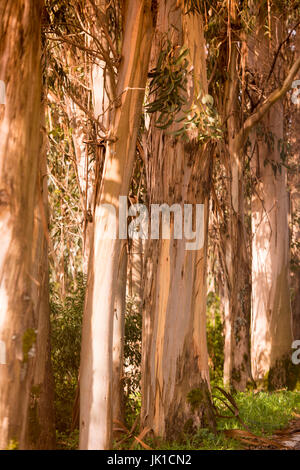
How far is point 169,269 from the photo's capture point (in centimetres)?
776

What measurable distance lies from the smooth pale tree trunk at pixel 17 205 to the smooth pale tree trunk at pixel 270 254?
8.15 metres

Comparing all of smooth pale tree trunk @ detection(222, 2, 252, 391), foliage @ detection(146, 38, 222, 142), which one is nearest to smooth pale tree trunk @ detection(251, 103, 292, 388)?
smooth pale tree trunk @ detection(222, 2, 252, 391)

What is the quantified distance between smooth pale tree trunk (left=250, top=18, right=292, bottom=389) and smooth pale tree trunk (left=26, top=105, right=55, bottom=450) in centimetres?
705

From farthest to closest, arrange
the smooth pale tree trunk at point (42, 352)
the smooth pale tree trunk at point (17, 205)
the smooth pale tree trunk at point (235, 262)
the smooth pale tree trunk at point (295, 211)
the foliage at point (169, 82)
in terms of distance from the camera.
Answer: the smooth pale tree trunk at point (295, 211) < the smooth pale tree trunk at point (235, 262) < the foliage at point (169, 82) < the smooth pale tree trunk at point (42, 352) < the smooth pale tree trunk at point (17, 205)

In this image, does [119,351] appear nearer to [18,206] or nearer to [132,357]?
[132,357]

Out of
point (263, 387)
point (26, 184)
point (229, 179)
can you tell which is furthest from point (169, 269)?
point (263, 387)

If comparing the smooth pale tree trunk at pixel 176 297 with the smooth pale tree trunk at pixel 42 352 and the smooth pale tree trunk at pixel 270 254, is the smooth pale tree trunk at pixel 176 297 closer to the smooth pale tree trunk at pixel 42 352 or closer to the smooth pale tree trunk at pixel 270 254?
the smooth pale tree trunk at pixel 42 352

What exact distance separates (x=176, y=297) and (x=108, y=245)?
188 centimetres

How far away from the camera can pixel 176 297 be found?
25.5ft

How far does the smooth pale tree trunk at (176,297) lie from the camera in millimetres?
7645

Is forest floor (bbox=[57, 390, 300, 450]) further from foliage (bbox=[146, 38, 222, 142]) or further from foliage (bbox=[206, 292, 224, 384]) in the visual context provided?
foliage (bbox=[206, 292, 224, 384])

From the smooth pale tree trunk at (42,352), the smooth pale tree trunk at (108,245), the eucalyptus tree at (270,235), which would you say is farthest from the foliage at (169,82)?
the eucalyptus tree at (270,235)

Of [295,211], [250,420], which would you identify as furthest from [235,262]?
[295,211]
